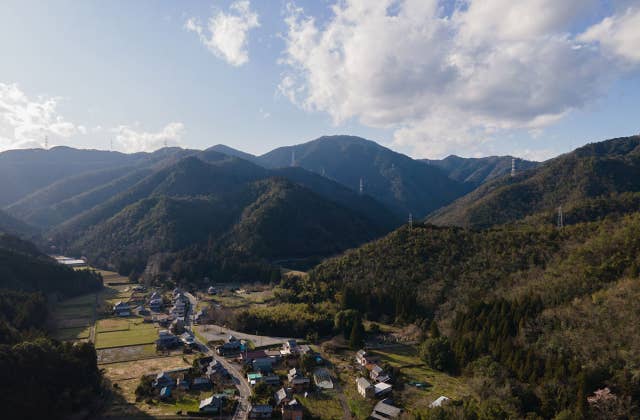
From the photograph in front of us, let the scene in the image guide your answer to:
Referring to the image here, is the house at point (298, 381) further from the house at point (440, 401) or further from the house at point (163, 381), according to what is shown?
the house at point (440, 401)

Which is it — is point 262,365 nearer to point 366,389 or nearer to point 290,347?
point 290,347

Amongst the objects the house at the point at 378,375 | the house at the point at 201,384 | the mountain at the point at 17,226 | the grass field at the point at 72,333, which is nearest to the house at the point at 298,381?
the house at the point at 378,375

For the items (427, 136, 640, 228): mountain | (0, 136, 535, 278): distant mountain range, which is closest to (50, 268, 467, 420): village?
(0, 136, 535, 278): distant mountain range

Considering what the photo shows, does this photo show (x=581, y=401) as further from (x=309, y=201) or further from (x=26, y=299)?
(x=309, y=201)

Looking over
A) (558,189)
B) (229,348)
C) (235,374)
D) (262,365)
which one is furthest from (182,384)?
(558,189)

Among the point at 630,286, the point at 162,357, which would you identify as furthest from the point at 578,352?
the point at 162,357
